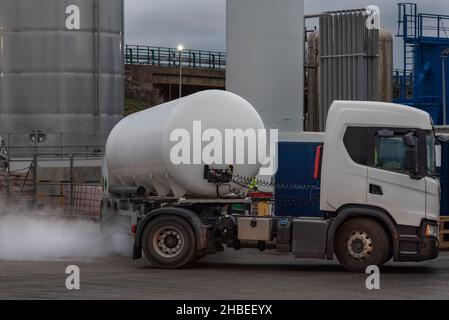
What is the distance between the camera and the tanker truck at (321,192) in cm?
1809

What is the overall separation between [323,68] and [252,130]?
78.5ft

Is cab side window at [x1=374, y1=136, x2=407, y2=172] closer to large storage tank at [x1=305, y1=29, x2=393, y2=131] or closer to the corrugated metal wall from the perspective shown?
the corrugated metal wall

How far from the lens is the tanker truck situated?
1809 centimetres

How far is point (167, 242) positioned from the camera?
19.1m

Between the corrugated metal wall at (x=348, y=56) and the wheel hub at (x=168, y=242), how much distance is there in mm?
23815

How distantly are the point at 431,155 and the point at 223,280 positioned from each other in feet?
14.5

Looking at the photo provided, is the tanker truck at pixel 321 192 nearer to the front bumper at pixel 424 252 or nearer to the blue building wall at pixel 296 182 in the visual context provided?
the front bumper at pixel 424 252

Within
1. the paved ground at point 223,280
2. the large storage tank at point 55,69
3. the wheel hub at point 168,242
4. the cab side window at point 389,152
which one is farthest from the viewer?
the large storage tank at point 55,69

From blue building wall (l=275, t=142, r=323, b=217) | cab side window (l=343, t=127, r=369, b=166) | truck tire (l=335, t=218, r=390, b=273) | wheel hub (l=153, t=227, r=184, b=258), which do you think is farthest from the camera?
blue building wall (l=275, t=142, r=323, b=217)

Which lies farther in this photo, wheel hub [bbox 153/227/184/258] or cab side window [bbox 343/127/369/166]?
wheel hub [bbox 153/227/184/258]

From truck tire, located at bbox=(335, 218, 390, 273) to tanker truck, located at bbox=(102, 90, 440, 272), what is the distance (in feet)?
0.06

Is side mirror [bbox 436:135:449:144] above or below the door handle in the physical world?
above

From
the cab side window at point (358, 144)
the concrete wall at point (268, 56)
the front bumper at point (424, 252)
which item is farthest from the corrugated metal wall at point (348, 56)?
the front bumper at point (424, 252)

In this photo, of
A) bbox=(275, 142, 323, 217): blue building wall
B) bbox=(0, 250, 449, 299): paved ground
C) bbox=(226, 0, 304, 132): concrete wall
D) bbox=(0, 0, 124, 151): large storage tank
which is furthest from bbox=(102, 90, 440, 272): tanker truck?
bbox=(0, 0, 124, 151): large storage tank
